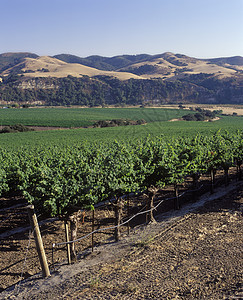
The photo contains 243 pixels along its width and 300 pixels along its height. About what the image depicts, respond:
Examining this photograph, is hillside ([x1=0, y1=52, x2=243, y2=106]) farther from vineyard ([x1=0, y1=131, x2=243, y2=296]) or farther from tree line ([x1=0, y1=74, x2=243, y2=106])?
vineyard ([x1=0, y1=131, x2=243, y2=296])

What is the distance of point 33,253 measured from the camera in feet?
35.3

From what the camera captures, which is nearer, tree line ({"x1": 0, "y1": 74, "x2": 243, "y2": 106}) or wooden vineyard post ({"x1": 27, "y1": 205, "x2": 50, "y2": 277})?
wooden vineyard post ({"x1": 27, "y1": 205, "x2": 50, "y2": 277})

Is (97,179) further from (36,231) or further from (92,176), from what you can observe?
(36,231)

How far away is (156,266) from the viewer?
26.1ft

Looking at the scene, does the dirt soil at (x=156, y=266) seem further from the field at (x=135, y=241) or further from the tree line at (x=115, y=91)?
the tree line at (x=115, y=91)

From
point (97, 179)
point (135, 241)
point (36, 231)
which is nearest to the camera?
point (36, 231)

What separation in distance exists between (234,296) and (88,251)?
6008 mm

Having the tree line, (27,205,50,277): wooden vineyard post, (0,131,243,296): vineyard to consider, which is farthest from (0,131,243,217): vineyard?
the tree line

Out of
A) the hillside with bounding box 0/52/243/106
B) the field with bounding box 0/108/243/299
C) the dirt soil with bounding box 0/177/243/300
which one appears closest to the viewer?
the dirt soil with bounding box 0/177/243/300

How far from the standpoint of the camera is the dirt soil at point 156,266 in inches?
261

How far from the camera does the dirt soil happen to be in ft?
21.7

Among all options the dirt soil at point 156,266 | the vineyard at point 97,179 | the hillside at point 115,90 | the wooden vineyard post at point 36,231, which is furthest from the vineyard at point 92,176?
the hillside at point 115,90

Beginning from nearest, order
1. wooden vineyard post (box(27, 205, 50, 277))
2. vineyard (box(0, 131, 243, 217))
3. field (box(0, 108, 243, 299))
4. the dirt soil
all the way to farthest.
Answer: the dirt soil → field (box(0, 108, 243, 299)) → wooden vineyard post (box(27, 205, 50, 277)) → vineyard (box(0, 131, 243, 217))

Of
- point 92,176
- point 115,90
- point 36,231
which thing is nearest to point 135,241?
point 92,176
